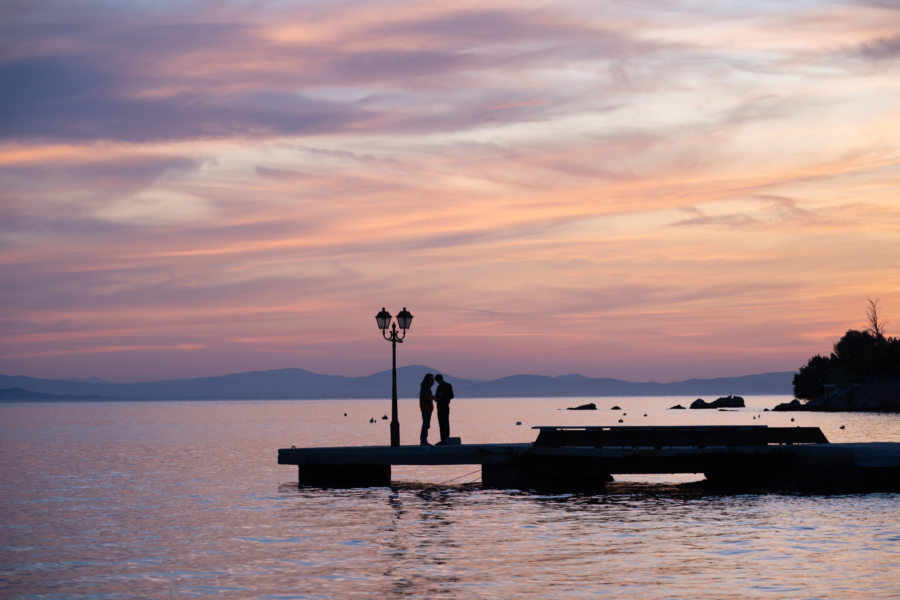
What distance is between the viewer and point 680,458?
3734 cm

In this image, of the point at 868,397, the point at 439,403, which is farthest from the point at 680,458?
the point at 868,397

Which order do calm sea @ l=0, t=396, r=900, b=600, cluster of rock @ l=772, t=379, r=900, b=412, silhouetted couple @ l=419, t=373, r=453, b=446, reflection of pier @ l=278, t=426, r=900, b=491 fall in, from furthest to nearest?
cluster of rock @ l=772, t=379, r=900, b=412 → silhouetted couple @ l=419, t=373, r=453, b=446 → reflection of pier @ l=278, t=426, r=900, b=491 → calm sea @ l=0, t=396, r=900, b=600

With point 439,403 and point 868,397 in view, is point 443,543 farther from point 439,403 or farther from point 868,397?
point 868,397

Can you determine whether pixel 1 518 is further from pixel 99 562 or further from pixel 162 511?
pixel 99 562

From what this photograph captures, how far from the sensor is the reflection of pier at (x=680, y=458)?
37.6m

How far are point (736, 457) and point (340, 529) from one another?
14914mm

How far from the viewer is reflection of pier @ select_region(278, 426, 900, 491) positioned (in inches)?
1479

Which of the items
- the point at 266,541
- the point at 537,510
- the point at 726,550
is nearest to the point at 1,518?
the point at 266,541

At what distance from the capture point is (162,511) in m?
37.0

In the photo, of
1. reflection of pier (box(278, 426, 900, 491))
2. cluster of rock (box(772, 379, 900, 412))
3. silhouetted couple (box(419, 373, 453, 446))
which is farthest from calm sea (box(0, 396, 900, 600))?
cluster of rock (box(772, 379, 900, 412))

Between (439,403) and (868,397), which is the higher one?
(439,403)

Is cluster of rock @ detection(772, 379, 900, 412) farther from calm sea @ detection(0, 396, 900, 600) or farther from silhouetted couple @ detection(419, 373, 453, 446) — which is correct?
silhouetted couple @ detection(419, 373, 453, 446)

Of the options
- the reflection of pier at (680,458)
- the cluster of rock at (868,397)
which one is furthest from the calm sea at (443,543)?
the cluster of rock at (868,397)

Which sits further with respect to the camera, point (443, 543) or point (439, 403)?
point (439, 403)
